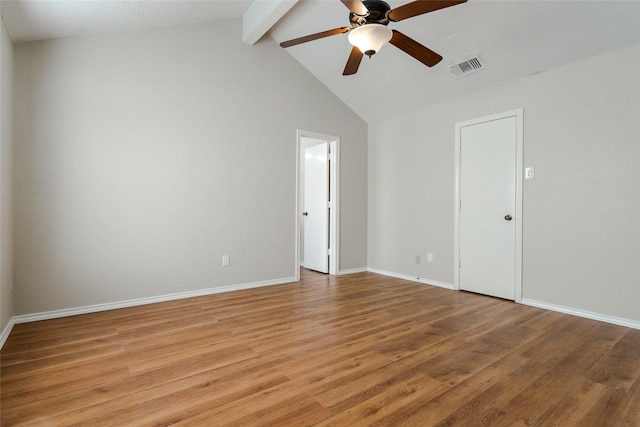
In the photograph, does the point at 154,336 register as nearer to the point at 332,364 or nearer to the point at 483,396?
the point at 332,364

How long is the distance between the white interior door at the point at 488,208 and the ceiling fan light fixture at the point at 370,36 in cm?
221

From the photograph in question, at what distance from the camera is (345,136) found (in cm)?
507

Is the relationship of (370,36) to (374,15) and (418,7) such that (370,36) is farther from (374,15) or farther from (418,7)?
(418,7)

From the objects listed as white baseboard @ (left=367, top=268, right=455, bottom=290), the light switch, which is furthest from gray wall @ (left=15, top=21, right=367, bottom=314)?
the light switch

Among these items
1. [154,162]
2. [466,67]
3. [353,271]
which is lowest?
[353,271]

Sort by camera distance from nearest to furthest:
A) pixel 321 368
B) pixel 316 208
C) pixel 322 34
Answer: pixel 321 368 → pixel 322 34 → pixel 316 208

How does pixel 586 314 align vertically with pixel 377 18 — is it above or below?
below

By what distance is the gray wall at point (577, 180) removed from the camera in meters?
2.83

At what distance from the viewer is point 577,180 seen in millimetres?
3111

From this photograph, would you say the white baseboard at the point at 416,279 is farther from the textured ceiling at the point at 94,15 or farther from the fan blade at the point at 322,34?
the textured ceiling at the point at 94,15

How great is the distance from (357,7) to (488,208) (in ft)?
9.14

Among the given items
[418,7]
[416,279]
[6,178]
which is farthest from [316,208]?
[6,178]

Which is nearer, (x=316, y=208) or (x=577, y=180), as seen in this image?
(x=577, y=180)

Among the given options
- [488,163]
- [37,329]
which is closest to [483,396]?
[488,163]
